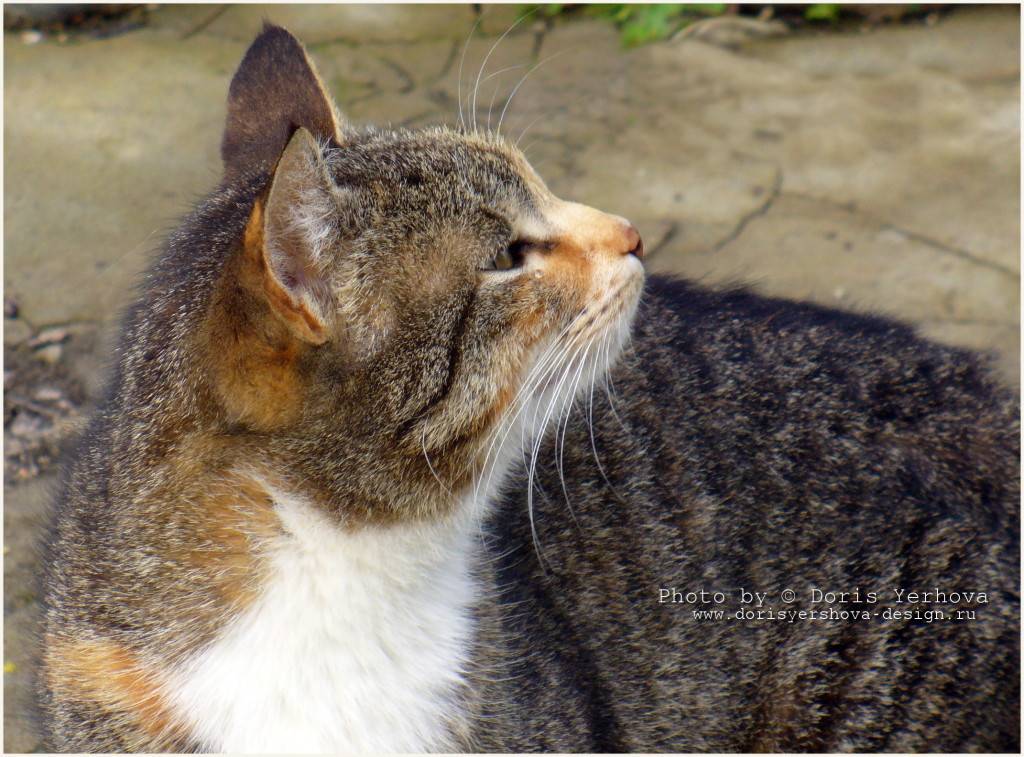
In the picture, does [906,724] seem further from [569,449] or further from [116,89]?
[116,89]

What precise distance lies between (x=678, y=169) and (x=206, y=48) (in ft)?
8.28

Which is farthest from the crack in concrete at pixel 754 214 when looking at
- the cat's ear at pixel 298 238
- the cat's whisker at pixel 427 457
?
the cat's ear at pixel 298 238

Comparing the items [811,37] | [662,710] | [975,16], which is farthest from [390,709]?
[975,16]

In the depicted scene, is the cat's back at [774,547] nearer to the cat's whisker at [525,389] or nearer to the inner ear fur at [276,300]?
the cat's whisker at [525,389]

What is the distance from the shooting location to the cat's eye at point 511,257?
205 centimetres

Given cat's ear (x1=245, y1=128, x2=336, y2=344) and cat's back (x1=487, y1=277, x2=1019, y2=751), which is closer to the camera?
cat's ear (x1=245, y1=128, x2=336, y2=344)

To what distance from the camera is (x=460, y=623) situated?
2.23m

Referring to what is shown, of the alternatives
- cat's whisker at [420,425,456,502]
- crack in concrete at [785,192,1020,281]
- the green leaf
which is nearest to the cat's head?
cat's whisker at [420,425,456,502]

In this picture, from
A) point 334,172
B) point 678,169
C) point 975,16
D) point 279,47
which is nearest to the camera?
point 334,172

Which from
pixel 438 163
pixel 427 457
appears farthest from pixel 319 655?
pixel 438 163

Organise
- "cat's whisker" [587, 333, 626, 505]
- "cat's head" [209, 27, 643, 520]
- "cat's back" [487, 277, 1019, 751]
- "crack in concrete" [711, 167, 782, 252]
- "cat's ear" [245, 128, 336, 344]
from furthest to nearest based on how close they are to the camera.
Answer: "crack in concrete" [711, 167, 782, 252]
"cat's back" [487, 277, 1019, 751]
"cat's whisker" [587, 333, 626, 505]
"cat's head" [209, 27, 643, 520]
"cat's ear" [245, 128, 336, 344]

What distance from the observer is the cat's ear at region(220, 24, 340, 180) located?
2.21 meters

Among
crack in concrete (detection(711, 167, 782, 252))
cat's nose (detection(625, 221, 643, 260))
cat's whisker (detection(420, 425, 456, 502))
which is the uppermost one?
cat's nose (detection(625, 221, 643, 260))

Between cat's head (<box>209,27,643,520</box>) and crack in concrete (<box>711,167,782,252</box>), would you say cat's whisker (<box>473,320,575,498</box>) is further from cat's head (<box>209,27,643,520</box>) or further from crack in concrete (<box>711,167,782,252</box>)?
crack in concrete (<box>711,167,782,252</box>)
